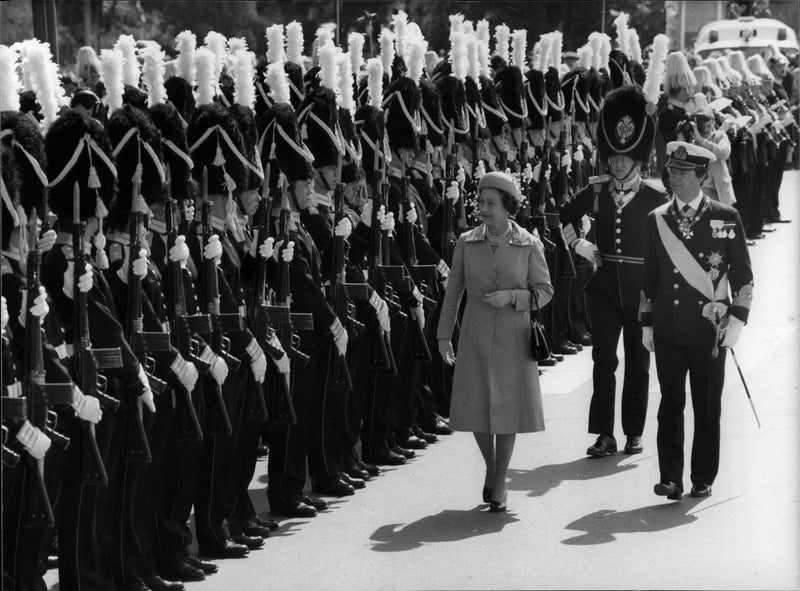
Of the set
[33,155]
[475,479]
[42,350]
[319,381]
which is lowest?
[475,479]

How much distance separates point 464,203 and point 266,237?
11.8 feet

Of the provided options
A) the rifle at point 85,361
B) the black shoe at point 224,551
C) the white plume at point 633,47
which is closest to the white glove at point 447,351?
the black shoe at point 224,551

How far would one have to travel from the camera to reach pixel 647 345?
827 cm

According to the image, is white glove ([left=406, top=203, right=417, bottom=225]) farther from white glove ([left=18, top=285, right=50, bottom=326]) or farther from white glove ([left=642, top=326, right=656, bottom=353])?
white glove ([left=18, top=285, right=50, bottom=326])

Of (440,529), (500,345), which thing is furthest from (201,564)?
(500,345)

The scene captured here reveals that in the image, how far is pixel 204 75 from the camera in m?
7.68

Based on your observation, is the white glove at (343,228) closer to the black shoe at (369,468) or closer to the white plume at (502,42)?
the black shoe at (369,468)

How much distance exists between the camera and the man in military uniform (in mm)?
7980

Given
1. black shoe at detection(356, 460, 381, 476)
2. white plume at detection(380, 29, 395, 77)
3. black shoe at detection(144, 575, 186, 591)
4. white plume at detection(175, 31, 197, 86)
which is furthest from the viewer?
white plume at detection(380, 29, 395, 77)

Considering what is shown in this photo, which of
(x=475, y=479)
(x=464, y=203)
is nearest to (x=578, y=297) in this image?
(x=464, y=203)

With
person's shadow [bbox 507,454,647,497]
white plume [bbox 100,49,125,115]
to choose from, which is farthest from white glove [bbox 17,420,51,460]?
person's shadow [bbox 507,454,647,497]

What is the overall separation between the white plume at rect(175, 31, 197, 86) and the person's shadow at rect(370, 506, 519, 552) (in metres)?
2.44

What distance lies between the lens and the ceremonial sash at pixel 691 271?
802cm

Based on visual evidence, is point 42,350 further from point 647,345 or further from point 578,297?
point 578,297
